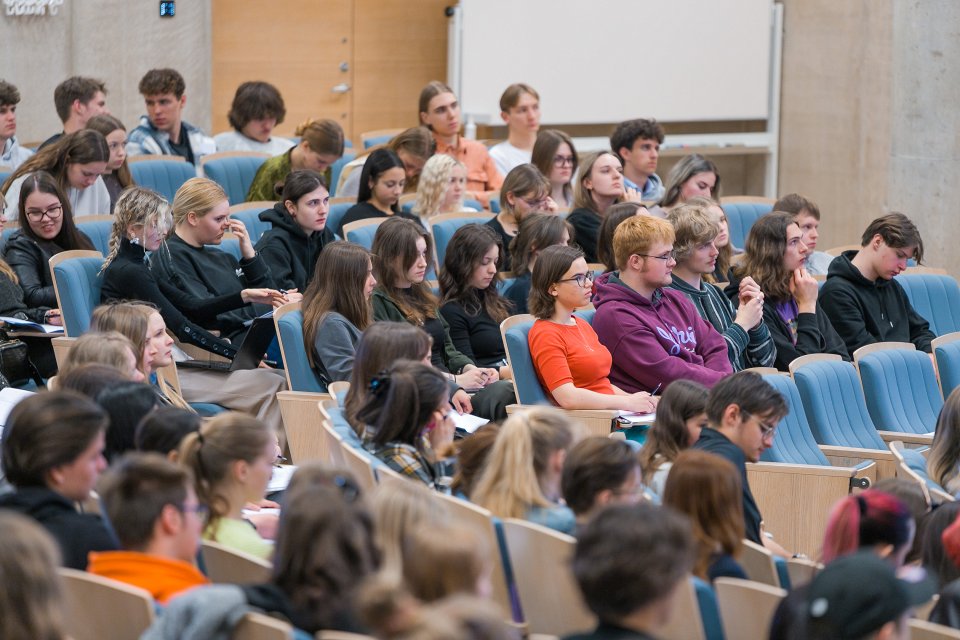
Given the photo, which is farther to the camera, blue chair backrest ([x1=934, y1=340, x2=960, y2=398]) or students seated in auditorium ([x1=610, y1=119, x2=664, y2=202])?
students seated in auditorium ([x1=610, y1=119, x2=664, y2=202])

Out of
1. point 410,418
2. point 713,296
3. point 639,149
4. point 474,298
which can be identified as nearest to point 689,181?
point 639,149

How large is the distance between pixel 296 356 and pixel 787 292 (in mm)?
2136

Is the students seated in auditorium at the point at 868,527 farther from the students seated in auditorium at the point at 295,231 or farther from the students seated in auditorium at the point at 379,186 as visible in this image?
the students seated in auditorium at the point at 379,186

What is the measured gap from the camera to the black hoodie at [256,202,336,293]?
19.6ft

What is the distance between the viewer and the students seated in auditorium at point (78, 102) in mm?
7070

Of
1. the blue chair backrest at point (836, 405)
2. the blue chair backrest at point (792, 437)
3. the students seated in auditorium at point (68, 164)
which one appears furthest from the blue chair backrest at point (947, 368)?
the students seated in auditorium at point (68, 164)

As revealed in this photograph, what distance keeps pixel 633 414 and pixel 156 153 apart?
3.77 metres

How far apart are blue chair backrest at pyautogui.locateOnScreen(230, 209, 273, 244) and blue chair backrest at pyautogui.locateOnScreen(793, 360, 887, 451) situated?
2709mm

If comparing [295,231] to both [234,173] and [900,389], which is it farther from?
[900,389]

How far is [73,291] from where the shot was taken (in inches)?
203

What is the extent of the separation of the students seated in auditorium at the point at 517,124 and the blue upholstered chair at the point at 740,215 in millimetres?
1220

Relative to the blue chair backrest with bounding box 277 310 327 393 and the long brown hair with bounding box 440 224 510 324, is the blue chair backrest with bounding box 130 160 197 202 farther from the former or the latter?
the blue chair backrest with bounding box 277 310 327 393

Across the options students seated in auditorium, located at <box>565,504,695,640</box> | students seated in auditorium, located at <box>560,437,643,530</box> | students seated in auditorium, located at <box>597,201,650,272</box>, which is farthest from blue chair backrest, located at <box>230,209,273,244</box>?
students seated in auditorium, located at <box>565,504,695,640</box>

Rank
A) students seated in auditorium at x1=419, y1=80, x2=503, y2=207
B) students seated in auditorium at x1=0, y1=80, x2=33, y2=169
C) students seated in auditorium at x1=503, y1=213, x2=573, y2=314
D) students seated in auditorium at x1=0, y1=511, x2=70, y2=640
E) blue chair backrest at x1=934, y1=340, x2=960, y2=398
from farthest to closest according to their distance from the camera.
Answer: students seated in auditorium at x1=419, y1=80, x2=503, y2=207 → students seated in auditorium at x1=0, y1=80, x2=33, y2=169 → students seated in auditorium at x1=503, y1=213, x2=573, y2=314 → blue chair backrest at x1=934, y1=340, x2=960, y2=398 → students seated in auditorium at x1=0, y1=511, x2=70, y2=640
